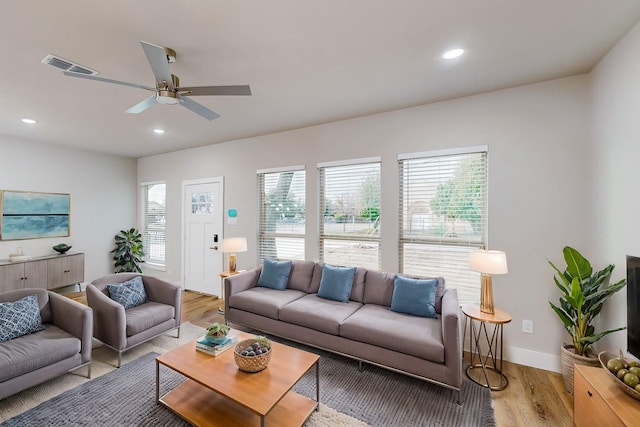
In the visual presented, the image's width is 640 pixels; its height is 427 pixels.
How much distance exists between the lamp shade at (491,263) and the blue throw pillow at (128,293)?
11.8 feet

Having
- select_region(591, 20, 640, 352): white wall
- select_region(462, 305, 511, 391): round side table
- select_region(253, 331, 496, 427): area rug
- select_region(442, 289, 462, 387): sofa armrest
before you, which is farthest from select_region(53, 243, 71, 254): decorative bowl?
select_region(591, 20, 640, 352): white wall

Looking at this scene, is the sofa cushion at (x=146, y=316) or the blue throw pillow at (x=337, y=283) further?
the blue throw pillow at (x=337, y=283)

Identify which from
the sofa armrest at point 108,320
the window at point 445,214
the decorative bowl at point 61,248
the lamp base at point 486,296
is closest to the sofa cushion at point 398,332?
the lamp base at point 486,296

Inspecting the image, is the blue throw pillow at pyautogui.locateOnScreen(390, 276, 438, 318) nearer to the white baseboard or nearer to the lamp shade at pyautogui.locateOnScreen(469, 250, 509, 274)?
the lamp shade at pyautogui.locateOnScreen(469, 250, 509, 274)

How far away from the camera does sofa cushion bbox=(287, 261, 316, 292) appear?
11.7 ft

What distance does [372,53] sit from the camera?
2.17m

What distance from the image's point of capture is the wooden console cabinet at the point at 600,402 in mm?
1445

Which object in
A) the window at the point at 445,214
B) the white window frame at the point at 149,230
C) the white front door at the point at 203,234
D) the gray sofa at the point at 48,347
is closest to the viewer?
the gray sofa at the point at 48,347

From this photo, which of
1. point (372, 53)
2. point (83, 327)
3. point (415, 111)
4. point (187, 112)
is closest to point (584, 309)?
point (415, 111)

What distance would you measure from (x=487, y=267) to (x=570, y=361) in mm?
953

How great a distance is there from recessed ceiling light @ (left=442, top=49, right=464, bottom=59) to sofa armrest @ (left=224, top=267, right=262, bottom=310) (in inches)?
126

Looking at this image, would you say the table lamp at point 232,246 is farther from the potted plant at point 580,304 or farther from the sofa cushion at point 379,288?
the potted plant at point 580,304

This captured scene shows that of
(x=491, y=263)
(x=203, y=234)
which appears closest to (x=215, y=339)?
(x=491, y=263)

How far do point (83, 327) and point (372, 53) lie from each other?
132 inches
